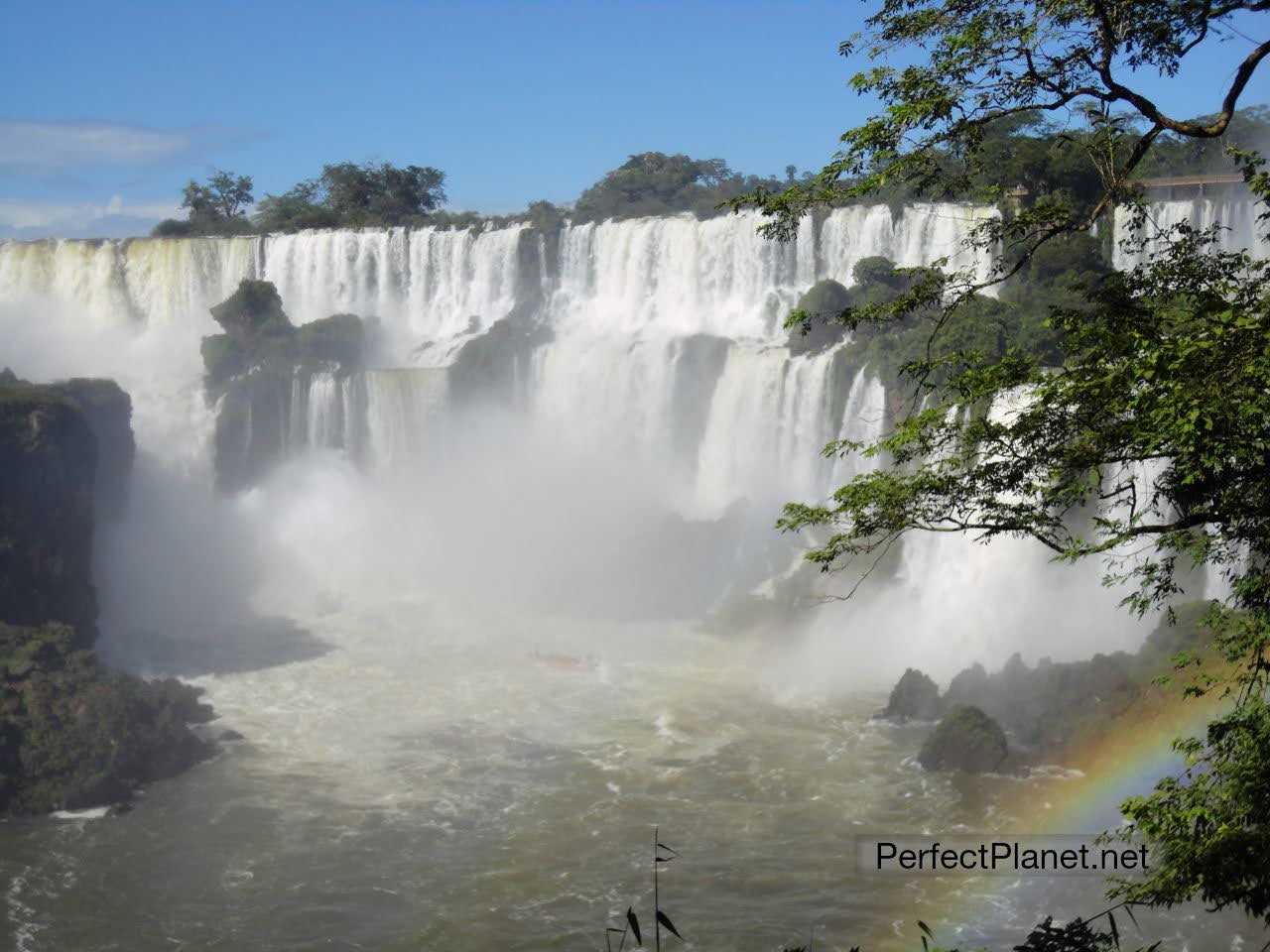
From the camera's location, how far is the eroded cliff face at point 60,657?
17406mm

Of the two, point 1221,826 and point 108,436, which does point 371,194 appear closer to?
point 108,436

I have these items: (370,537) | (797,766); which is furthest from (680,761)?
(370,537)

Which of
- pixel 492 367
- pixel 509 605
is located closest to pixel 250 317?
pixel 492 367

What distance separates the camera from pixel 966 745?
16781mm

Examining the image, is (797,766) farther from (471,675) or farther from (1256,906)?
(1256,906)

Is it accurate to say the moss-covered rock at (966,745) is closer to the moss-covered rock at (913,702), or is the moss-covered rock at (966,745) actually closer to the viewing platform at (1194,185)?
the moss-covered rock at (913,702)

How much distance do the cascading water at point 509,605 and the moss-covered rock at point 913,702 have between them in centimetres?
43

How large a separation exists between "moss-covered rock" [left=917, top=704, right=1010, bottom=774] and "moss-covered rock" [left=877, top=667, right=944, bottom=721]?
1720mm

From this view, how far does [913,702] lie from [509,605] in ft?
Result: 33.7

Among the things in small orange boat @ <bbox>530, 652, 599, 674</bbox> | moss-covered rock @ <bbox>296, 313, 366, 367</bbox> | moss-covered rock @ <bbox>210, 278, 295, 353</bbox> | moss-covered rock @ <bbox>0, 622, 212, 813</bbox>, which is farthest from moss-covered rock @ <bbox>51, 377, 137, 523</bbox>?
small orange boat @ <bbox>530, 652, 599, 674</bbox>

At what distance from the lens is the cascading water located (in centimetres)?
1454

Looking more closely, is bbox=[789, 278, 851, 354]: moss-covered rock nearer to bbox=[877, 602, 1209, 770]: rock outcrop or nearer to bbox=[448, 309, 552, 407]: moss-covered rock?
bbox=[448, 309, 552, 407]: moss-covered rock

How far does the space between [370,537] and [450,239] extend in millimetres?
11622

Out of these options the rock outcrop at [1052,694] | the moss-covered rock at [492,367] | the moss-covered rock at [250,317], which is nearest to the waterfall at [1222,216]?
the rock outcrop at [1052,694]
